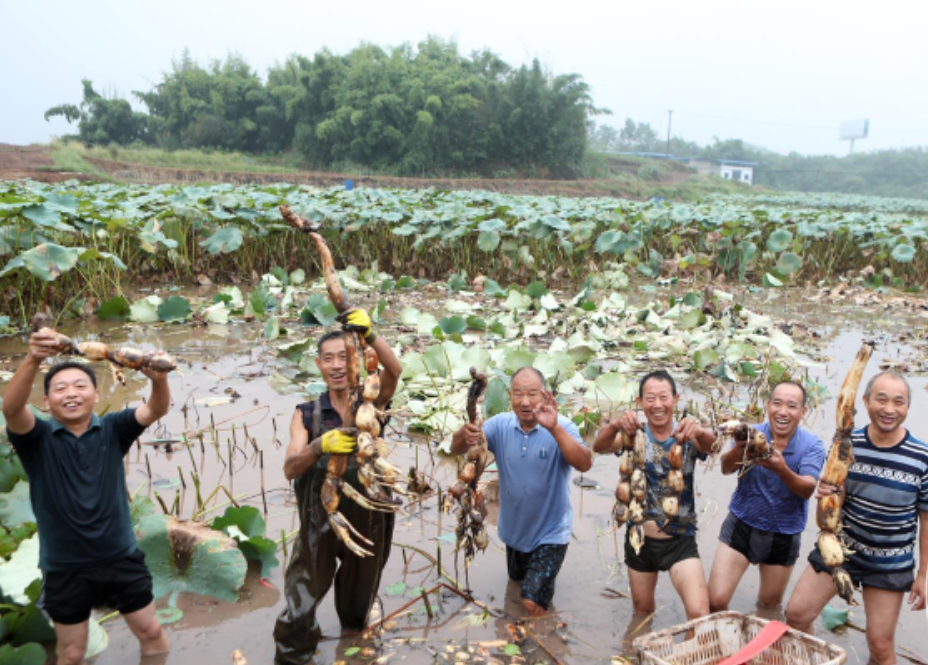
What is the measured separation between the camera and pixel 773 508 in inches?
114

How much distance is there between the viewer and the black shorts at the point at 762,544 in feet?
9.55

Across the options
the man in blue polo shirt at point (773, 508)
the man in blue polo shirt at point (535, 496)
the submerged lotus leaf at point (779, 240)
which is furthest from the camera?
the submerged lotus leaf at point (779, 240)

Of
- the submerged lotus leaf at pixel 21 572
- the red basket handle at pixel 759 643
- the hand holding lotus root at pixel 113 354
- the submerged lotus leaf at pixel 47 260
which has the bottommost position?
the red basket handle at pixel 759 643

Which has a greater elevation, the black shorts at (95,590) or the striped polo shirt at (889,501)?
the striped polo shirt at (889,501)

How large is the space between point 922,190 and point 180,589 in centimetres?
8879

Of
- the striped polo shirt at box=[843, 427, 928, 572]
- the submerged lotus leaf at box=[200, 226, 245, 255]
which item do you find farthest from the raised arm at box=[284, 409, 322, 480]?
the submerged lotus leaf at box=[200, 226, 245, 255]

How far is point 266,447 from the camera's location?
4.59m

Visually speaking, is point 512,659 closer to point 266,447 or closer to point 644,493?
point 644,493

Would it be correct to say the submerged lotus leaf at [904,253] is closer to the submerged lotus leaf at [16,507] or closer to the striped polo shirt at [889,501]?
the striped polo shirt at [889,501]

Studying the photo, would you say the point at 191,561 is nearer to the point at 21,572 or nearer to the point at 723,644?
the point at 21,572

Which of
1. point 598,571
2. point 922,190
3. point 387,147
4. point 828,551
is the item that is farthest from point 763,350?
point 922,190

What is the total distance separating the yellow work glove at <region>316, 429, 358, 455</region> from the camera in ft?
7.54

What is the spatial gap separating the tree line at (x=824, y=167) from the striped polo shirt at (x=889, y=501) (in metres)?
74.9

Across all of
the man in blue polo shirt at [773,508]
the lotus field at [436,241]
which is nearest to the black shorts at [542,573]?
the man in blue polo shirt at [773,508]
